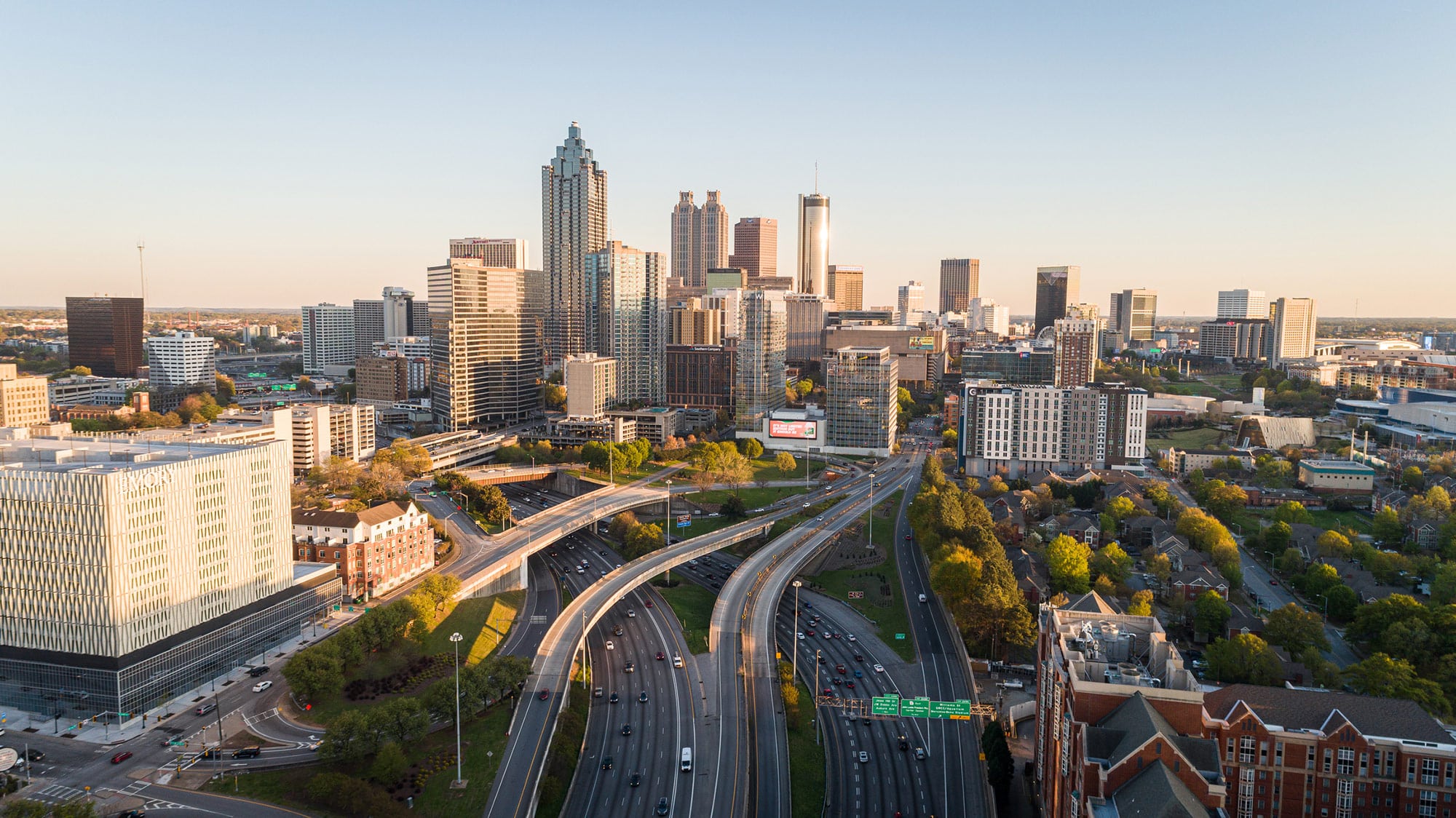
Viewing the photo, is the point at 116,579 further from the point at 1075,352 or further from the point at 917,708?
the point at 1075,352

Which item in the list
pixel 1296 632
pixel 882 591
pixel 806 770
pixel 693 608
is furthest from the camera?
pixel 882 591

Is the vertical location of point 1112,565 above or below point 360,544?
below

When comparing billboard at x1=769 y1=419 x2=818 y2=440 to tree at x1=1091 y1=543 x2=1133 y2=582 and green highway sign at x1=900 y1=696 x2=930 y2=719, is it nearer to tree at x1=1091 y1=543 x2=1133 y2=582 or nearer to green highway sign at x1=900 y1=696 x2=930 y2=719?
tree at x1=1091 y1=543 x2=1133 y2=582

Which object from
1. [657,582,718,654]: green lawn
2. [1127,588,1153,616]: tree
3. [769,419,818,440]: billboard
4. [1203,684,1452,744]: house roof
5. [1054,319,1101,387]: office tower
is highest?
[1054,319,1101,387]: office tower

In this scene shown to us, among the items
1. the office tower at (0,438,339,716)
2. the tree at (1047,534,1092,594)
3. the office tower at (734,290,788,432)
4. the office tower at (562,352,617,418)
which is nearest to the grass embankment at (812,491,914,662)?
the tree at (1047,534,1092,594)

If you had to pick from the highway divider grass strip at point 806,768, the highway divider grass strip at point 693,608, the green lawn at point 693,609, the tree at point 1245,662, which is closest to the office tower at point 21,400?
the highway divider grass strip at point 693,608

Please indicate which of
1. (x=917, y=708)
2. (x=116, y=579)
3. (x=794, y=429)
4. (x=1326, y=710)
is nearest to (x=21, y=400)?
(x=116, y=579)

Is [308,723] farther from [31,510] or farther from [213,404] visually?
[213,404]

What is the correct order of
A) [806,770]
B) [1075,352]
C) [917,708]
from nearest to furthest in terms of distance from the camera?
[917,708] < [806,770] < [1075,352]
